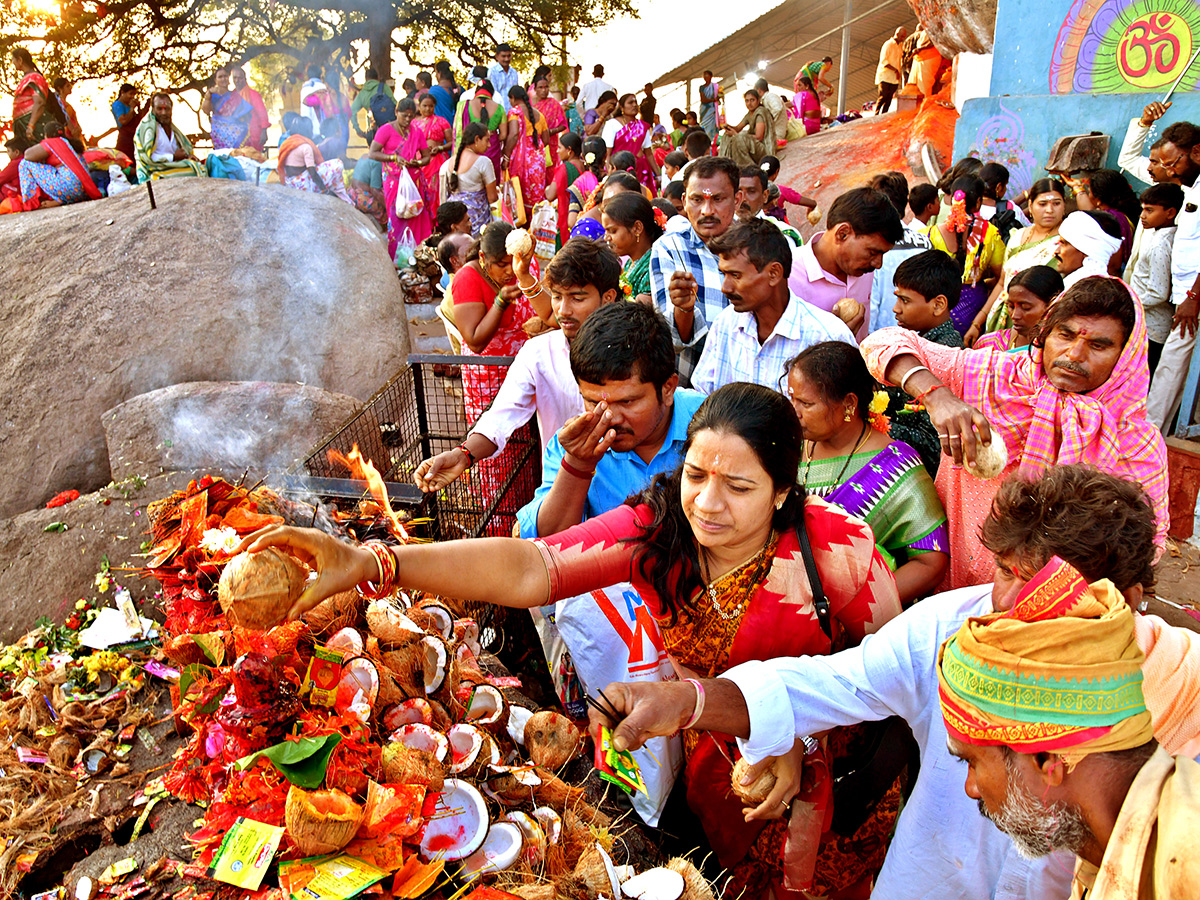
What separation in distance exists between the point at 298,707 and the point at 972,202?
576 cm

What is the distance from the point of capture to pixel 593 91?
12.9 metres

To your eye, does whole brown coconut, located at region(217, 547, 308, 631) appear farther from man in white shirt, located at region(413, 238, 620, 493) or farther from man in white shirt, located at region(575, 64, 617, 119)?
man in white shirt, located at region(575, 64, 617, 119)

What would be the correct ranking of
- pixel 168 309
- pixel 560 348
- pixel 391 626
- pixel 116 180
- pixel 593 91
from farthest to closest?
1. pixel 593 91
2. pixel 116 180
3. pixel 168 309
4. pixel 560 348
5. pixel 391 626

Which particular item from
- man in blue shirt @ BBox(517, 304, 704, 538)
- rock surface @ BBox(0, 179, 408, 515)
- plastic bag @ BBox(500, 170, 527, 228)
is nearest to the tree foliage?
plastic bag @ BBox(500, 170, 527, 228)

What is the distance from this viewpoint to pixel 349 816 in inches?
64.5

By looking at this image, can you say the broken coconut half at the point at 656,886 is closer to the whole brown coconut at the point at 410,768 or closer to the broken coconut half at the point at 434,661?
the whole brown coconut at the point at 410,768

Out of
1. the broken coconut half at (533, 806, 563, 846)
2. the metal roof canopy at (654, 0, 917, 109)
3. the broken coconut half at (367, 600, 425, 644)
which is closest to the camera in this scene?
the broken coconut half at (533, 806, 563, 846)

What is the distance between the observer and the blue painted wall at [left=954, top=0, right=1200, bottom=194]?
21.9 ft

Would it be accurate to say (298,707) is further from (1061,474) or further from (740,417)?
(1061,474)

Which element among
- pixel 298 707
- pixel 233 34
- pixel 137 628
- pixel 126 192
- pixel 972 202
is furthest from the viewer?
pixel 233 34

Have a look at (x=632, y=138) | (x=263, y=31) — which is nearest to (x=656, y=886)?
(x=632, y=138)

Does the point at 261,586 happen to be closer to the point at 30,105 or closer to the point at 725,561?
the point at 725,561

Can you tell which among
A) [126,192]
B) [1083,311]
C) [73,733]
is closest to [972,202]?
[1083,311]

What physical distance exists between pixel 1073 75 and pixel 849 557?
8261 mm
